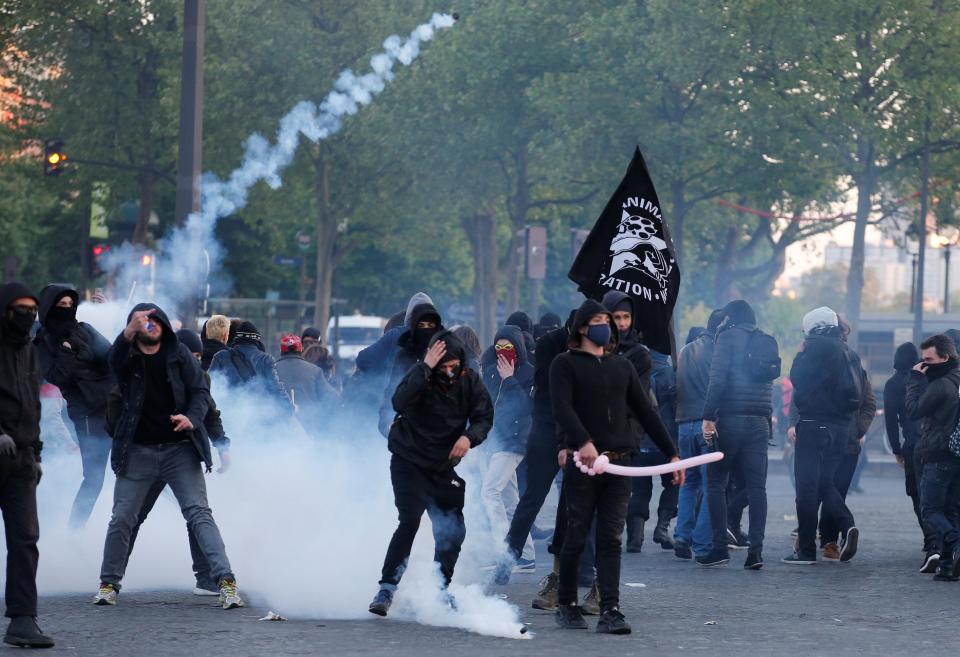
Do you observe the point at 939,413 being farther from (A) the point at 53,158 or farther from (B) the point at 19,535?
(A) the point at 53,158

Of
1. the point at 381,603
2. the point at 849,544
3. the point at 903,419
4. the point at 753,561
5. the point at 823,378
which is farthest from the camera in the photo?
the point at 903,419

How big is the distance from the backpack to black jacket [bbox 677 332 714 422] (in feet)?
2.34

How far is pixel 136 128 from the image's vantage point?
3909 cm

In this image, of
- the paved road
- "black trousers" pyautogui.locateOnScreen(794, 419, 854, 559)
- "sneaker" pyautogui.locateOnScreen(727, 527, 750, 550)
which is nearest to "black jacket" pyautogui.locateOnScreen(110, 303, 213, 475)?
the paved road

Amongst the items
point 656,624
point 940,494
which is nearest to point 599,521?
point 656,624

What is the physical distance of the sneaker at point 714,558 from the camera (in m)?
12.3

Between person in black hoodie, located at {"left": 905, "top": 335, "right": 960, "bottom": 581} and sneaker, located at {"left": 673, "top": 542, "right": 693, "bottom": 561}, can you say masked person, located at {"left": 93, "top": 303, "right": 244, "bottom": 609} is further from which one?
person in black hoodie, located at {"left": 905, "top": 335, "right": 960, "bottom": 581}

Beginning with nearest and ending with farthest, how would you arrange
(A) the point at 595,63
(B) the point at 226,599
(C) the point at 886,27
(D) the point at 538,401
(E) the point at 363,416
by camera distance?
(B) the point at 226,599 → (D) the point at 538,401 → (E) the point at 363,416 → (C) the point at 886,27 → (A) the point at 595,63

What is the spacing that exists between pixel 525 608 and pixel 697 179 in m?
28.8

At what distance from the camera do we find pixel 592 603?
9.50 m

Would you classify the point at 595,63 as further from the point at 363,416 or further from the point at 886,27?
the point at 363,416

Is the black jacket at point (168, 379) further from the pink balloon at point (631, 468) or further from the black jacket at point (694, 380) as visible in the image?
the black jacket at point (694, 380)

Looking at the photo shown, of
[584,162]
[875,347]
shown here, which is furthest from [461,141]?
[875,347]

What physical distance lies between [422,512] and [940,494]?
173 inches
